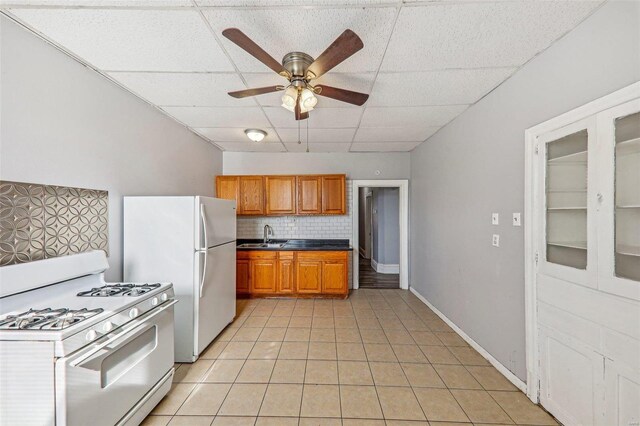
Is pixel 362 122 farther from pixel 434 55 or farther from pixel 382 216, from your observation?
pixel 382 216

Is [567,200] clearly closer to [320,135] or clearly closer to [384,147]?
[320,135]

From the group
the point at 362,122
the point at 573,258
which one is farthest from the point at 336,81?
the point at 573,258

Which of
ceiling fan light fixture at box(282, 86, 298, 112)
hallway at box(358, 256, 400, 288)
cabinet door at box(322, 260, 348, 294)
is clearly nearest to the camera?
ceiling fan light fixture at box(282, 86, 298, 112)

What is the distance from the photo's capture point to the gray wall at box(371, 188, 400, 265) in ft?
19.4

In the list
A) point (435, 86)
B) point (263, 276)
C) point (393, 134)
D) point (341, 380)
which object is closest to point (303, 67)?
point (435, 86)

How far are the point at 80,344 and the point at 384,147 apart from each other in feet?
14.0

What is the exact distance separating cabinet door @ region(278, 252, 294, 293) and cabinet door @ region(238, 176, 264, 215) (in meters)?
0.91

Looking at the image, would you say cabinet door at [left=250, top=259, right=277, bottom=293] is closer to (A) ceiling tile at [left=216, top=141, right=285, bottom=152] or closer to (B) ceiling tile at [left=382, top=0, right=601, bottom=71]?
(A) ceiling tile at [left=216, top=141, right=285, bottom=152]

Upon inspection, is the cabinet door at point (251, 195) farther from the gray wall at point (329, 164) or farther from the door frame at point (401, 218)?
the door frame at point (401, 218)

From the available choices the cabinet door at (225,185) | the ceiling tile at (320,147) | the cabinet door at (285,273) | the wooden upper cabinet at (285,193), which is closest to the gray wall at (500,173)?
the ceiling tile at (320,147)

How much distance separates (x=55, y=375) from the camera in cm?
118

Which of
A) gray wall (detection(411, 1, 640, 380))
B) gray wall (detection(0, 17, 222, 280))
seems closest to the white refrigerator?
gray wall (detection(0, 17, 222, 280))

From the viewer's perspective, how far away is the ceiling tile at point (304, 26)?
149cm

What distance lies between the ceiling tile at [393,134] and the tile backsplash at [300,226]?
1453 millimetres
